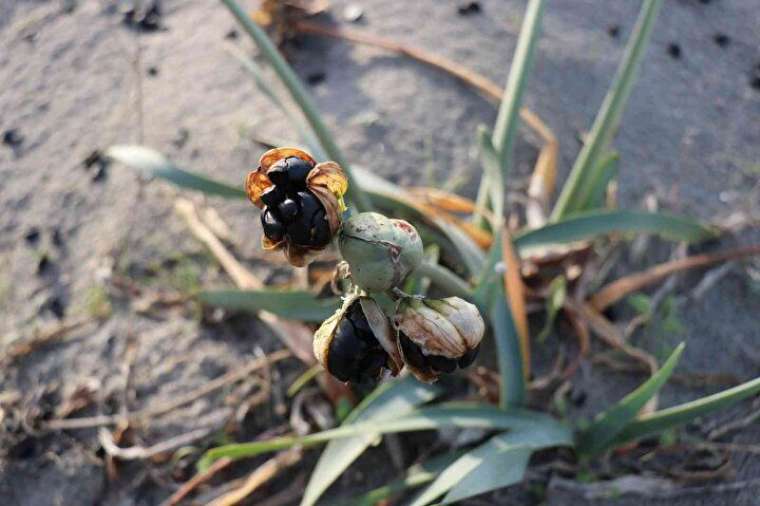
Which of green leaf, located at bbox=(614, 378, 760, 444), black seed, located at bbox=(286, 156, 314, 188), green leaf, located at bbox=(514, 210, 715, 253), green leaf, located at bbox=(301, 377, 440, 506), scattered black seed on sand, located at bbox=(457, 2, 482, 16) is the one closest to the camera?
black seed, located at bbox=(286, 156, 314, 188)

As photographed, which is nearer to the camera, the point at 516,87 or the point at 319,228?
the point at 319,228

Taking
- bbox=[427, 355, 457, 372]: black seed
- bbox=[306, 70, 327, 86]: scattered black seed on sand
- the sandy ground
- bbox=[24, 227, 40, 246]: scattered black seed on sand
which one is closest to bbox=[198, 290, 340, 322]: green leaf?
the sandy ground

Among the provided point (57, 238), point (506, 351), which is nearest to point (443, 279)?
point (506, 351)

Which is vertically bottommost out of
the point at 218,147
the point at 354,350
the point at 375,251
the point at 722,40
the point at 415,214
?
the point at 218,147

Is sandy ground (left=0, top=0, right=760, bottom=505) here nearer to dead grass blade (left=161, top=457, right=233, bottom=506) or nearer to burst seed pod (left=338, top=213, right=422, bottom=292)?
dead grass blade (left=161, top=457, right=233, bottom=506)

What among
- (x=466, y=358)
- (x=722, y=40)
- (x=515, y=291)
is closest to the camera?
(x=466, y=358)

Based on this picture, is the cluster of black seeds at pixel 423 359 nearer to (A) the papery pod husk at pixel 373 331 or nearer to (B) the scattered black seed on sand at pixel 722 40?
(A) the papery pod husk at pixel 373 331

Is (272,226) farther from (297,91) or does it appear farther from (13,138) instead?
(13,138)

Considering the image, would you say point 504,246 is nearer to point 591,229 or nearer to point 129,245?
point 591,229

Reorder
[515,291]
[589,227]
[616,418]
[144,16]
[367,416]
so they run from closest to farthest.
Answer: [616,418], [367,416], [515,291], [589,227], [144,16]
